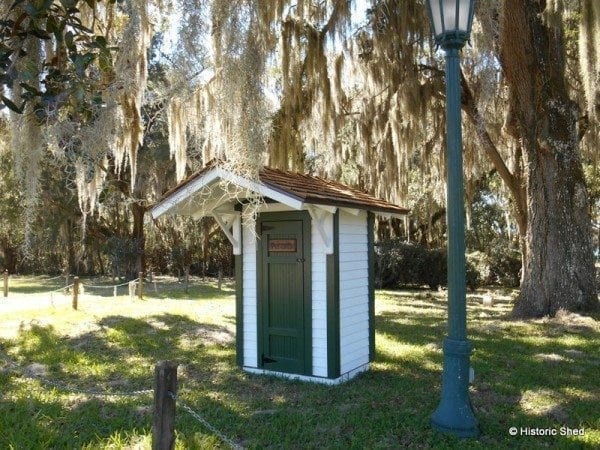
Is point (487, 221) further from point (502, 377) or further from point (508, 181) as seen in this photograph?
point (502, 377)

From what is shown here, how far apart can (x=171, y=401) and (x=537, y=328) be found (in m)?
6.66

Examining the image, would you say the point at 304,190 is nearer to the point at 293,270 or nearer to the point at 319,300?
the point at 293,270

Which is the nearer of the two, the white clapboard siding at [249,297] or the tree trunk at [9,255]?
the white clapboard siding at [249,297]

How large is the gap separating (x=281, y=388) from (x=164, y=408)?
2.52 m

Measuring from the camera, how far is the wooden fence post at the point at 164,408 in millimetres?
2719

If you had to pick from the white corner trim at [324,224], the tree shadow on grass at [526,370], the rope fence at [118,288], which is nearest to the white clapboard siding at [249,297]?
the white corner trim at [324,224]

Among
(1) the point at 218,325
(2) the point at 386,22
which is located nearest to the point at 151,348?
(1) the point at 218,325

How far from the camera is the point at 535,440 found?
367 cm

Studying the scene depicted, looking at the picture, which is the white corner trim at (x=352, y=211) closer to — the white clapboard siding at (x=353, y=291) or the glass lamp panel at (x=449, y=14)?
the white clapboard siding at (x=353, y=291)

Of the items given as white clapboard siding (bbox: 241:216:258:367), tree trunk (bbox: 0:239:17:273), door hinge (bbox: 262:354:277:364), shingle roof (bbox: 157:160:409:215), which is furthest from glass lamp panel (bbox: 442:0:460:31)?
tree trunk (bbox: 0:239:17:273)

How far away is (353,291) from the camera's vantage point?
5.66 meters

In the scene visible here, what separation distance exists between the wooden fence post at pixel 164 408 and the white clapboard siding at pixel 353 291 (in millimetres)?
2802

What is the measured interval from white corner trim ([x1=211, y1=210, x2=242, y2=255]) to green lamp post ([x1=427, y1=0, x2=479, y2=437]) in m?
2.73

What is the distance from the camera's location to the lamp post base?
3.65 meters
